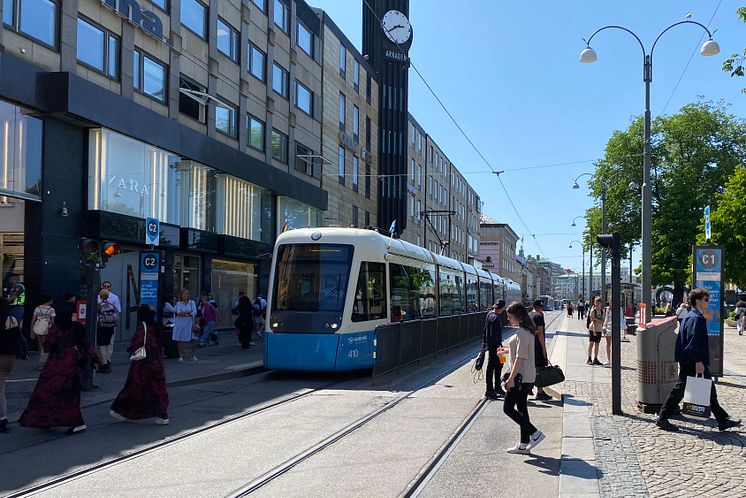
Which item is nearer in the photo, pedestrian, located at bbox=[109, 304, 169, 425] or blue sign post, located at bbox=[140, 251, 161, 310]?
pedestrian, located at bbox=[109, 304, 169, 425]

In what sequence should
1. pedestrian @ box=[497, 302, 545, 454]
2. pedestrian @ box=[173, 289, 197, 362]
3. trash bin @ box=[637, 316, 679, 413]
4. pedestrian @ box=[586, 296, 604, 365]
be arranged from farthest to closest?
pedestrian @ box=[173, 289, 197, 362] < pedestrian @ box=[586, 296, 604, 365] < trash bin @ box=[637, 316, 679, 413] < pedestrian @ box=[497, 302, 545, 454]

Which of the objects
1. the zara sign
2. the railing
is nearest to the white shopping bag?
the railing

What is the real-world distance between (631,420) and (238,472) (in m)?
5.36

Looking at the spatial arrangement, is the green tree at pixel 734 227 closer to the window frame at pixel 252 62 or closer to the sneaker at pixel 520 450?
the window frame at pixel 252 62

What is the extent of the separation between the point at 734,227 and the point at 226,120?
21605 mm

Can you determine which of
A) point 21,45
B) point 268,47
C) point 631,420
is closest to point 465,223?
point 268,47

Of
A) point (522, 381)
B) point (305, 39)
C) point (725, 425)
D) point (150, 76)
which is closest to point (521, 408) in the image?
point (522, 381)

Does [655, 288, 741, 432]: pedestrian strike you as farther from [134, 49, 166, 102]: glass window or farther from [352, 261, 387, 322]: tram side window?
[134, 49, 166, 102]: glass window

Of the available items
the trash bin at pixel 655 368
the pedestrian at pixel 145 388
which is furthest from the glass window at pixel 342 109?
the trash bin at pixel 655 368

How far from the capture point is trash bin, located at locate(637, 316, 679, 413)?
9727 millimetres

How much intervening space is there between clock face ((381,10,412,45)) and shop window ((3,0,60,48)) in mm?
29998

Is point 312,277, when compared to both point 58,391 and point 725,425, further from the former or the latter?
point 725,425

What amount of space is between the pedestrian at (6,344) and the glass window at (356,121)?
35307mm

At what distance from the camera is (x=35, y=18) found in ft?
56.6
